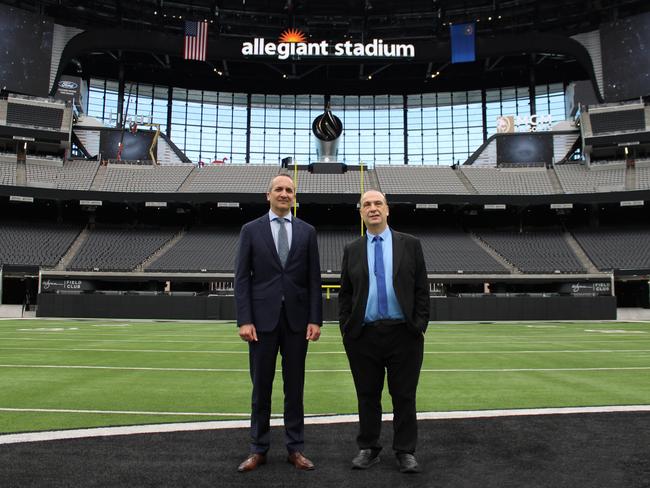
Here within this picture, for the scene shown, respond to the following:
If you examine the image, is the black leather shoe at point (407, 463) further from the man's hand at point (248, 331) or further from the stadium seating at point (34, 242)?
the stadium seating at point (34, 242)

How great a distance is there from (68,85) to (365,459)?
45.9 meters

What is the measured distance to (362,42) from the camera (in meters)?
39.0

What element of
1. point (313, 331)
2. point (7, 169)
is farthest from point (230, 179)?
point (313, 331)

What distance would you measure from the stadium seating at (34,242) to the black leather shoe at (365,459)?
31.1 meters

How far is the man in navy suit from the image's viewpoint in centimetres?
362

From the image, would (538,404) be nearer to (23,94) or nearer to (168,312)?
(168,312)

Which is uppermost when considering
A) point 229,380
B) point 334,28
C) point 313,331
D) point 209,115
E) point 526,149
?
point 334,28

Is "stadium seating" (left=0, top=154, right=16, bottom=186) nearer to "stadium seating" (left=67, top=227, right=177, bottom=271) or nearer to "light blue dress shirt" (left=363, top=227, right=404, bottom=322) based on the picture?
"stadium seating" (left=67, top=227, right=177, bottom=271)

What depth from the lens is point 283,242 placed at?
12.5 ft

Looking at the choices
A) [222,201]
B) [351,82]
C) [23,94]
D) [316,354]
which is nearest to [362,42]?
[351,82]

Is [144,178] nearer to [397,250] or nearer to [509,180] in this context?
[509,180]

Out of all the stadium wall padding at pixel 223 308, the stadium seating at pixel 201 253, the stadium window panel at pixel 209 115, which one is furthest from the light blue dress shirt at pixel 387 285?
the stadium window panel at pixel 209 115

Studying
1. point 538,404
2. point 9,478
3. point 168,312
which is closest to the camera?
point 9,478

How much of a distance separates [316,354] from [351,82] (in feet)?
134
